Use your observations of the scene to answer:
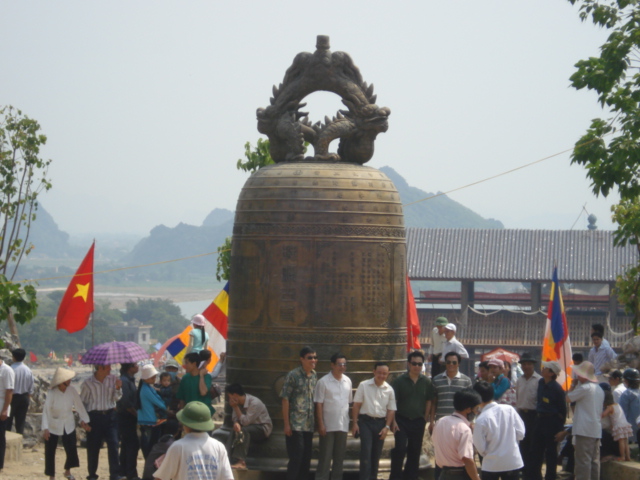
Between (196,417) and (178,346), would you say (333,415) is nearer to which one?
(196,417)

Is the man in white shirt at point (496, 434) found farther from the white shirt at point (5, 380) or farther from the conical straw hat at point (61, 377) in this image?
the white shirt at point (5, 380)

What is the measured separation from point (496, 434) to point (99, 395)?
529 centimetres

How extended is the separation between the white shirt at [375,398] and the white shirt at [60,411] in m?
3.21

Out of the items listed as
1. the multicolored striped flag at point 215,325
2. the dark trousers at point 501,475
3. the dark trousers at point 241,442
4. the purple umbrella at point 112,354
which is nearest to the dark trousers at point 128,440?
the purple umbrella at point 112,354

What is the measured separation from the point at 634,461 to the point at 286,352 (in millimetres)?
4096

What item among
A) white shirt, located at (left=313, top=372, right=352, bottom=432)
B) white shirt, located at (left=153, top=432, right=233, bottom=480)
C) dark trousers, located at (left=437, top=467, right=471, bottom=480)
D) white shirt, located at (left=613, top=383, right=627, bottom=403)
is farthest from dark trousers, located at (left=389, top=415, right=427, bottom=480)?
white shirt, located at (left=153, top=432, right=233, bottom=480)

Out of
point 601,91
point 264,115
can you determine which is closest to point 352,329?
point 264,115

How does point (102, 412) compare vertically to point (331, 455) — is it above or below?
above

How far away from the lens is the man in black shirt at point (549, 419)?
13.0 m

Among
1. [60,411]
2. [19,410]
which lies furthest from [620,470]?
[19,410]

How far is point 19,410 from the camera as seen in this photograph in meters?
16.1

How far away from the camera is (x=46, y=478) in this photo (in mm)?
14516

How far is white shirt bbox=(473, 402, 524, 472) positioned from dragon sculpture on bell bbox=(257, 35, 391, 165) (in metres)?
4.86

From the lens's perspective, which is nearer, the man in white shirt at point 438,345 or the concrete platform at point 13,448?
the man in white shirt at point 438,345
